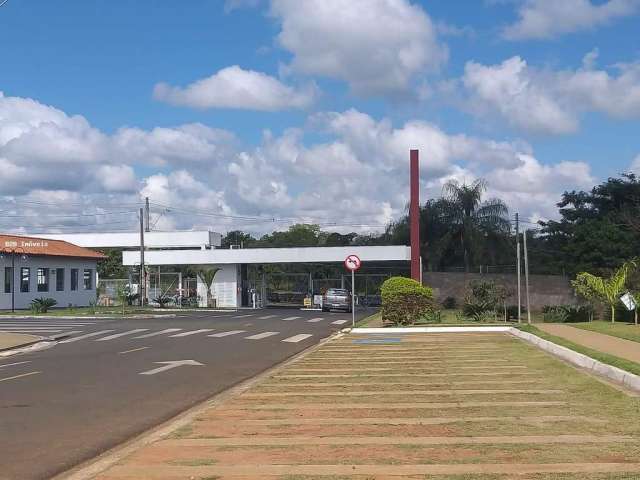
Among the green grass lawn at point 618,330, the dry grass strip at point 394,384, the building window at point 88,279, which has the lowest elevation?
the dry grass strip at point 394,384

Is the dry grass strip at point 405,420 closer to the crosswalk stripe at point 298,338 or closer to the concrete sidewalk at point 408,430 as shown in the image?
the concrete sidewalk at point 408,430

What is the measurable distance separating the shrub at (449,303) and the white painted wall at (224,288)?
2087 centimetres

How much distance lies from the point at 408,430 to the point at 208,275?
4774 cm

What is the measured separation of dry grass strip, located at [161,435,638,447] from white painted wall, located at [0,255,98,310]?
4381cm

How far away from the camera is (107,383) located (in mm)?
13680

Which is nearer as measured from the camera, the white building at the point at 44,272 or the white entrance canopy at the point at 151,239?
the white building at the point at 44,272

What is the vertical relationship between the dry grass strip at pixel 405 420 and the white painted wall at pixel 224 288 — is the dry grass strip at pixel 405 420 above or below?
below

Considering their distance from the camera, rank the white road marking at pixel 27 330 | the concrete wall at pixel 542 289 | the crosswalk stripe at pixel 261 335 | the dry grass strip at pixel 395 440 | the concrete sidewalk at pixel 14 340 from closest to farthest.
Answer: the dry grass strip at pixel 395 440, the concrete sidewalk at pixel 14 340, the crosswalk stripe at pixel 261 335, the white road marking at pixel 27 330, the concrete wall at pixel 542 289

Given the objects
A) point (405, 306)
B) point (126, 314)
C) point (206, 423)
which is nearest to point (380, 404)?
point (206, 423)

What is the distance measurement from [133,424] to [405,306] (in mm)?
18789

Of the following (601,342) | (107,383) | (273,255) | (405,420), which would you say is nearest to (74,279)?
(273,255)

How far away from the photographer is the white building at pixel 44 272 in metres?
48.4

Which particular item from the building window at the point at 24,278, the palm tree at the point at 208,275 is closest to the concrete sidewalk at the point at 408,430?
the building window at the point at 24,278

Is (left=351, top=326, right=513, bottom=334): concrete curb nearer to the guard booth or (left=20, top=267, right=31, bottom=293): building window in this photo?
the guard booth
